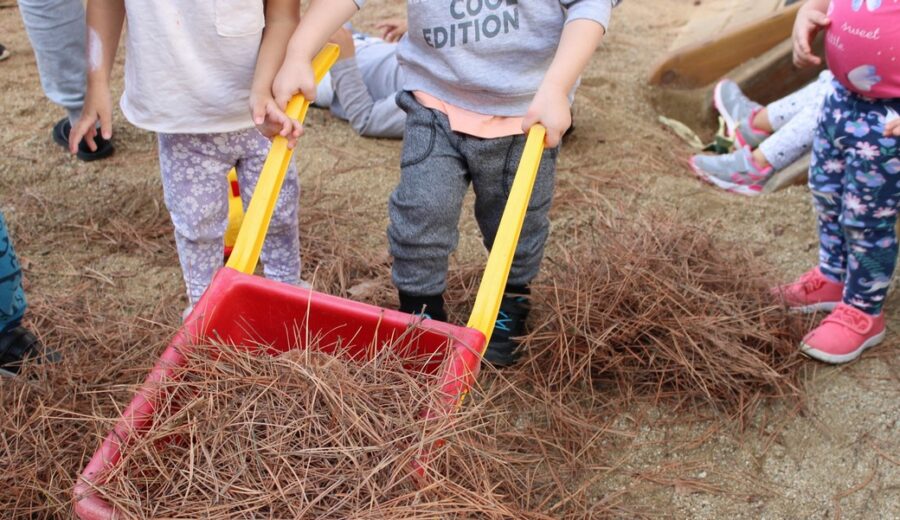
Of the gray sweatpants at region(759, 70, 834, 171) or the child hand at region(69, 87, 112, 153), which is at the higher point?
the child hand at region(69, 87, 112, 153)

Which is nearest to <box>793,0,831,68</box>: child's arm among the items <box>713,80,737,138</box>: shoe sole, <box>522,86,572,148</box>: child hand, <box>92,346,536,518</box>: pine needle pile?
<box>522,86,572,148</box>: child hand

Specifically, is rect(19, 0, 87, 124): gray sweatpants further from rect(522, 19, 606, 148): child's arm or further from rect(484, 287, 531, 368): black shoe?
rect(522, 19, 606, 148): child's arm

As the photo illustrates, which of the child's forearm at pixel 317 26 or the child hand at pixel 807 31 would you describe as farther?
the child hand at pixel 807 31

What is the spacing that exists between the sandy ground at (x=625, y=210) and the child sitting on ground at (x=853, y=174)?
12cm

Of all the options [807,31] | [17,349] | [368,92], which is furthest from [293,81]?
[368,92]

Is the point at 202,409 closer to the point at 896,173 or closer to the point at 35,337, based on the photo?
the point at 35,337

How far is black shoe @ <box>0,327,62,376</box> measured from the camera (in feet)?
6.43

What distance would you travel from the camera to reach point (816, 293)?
92.7 inches

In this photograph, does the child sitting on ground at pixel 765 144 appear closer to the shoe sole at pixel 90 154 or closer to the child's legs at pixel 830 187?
the child's legs at pixel 830 187

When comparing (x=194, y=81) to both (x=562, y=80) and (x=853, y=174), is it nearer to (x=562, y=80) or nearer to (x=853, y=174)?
(x=562, y=80)

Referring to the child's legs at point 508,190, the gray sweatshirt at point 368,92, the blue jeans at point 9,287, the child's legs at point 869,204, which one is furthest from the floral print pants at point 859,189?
the blue jeans at point 9,287

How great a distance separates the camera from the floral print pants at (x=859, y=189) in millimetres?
1939

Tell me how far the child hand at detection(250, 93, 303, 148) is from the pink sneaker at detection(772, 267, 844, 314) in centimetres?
139

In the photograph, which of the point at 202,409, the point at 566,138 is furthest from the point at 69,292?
the point at 566,138
